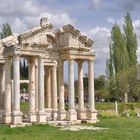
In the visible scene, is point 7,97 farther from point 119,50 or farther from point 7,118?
point 119,50

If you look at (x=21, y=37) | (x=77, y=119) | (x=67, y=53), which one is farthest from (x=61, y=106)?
(x=21, y=37)

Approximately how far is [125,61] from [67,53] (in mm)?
37493

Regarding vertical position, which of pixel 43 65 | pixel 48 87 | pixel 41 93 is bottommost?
pixel 41 93

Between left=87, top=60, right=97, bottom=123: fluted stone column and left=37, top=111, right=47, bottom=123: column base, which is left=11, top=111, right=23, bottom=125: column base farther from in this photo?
left=87, top=60, right=97, bottom=123: fluted stone column

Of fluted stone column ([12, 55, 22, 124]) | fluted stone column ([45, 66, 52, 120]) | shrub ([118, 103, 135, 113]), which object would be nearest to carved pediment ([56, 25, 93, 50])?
fluted stone column ([12, 55, 22, 124])

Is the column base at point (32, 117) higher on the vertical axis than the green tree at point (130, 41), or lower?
lower

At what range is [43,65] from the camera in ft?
133

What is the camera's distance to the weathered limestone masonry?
3859 cm

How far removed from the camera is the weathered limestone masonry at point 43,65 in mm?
38588

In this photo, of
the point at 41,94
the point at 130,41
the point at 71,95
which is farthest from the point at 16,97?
the point at 130,41

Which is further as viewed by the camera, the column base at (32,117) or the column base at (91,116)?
the column base at (91,116)

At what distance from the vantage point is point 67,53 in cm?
4188

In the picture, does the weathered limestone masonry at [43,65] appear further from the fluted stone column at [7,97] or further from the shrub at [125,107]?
the shrub at [125,107]

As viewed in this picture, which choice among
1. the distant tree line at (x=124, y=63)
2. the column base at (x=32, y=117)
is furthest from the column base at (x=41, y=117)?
the distant tree line at (x=124, y=63)
